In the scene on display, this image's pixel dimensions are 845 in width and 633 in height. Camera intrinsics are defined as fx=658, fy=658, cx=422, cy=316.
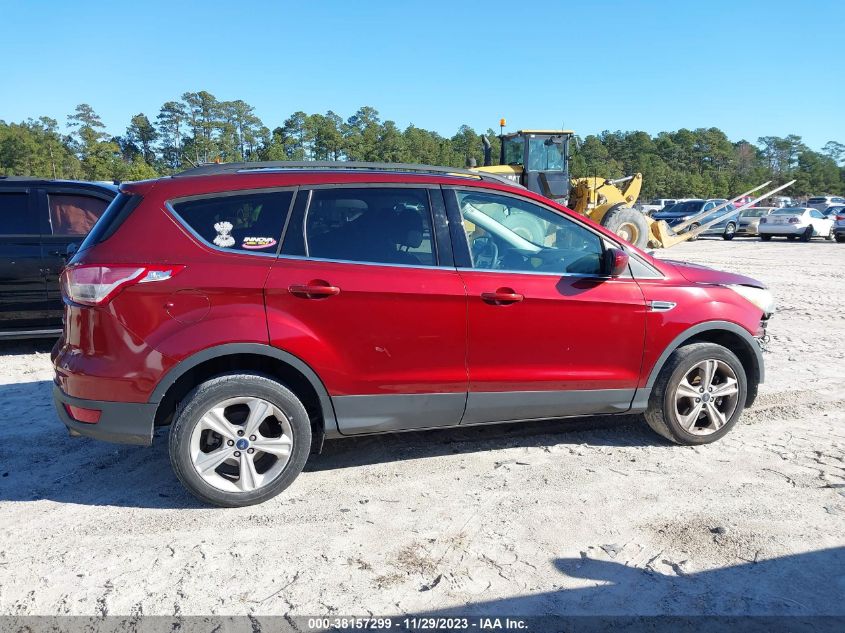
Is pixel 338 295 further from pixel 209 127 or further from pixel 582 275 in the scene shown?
pixel 209 127

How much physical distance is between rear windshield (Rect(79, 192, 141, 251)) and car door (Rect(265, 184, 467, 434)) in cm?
86

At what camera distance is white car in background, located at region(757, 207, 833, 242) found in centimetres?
2681

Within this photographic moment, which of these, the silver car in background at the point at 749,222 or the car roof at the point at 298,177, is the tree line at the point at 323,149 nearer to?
the silver car in background at the point at 749,222

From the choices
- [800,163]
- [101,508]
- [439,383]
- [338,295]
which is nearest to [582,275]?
[439,383]

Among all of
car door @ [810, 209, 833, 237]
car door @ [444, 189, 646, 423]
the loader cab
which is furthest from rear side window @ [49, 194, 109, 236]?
car door @ [810, 209, 833, 237]

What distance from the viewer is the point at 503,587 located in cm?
295

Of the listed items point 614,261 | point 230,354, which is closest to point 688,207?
point 614,261

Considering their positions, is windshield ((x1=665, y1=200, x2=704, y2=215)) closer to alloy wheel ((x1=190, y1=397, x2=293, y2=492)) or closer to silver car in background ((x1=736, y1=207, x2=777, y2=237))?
silver car in background ((x1=736, y1=207, x2=777, y2=237))

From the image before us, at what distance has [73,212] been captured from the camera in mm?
7027

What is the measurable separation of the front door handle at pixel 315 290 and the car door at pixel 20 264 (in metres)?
4.47

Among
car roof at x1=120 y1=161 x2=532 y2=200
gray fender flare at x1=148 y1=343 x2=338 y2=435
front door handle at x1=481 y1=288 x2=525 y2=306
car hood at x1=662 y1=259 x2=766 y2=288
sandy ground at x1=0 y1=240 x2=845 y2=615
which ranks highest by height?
car roof at x1=120 y1=161 x2=532 y2=200

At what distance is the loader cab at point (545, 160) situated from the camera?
16.1 meters

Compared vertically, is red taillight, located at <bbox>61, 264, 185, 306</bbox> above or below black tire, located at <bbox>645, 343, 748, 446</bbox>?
above

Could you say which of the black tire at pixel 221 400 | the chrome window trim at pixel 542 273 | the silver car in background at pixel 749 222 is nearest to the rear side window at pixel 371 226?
the chrome window trim at pixel 542 273
